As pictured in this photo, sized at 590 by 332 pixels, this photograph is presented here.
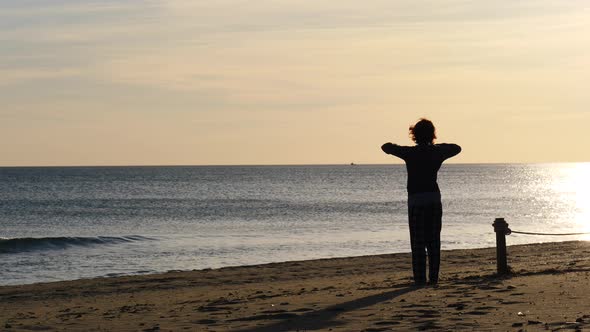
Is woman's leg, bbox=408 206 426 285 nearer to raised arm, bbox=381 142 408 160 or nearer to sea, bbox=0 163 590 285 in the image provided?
raised arm, bbox=381 142 408 160

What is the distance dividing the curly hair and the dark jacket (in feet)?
0.22

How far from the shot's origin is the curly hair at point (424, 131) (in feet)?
36.8

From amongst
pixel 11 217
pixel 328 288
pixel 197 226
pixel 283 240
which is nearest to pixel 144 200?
pixel 11 217

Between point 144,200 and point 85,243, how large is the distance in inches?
1876

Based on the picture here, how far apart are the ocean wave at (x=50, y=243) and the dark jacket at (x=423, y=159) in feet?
69.7

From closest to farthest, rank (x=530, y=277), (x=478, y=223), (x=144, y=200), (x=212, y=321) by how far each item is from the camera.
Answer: (x=212, y=321)
(x=530, y=277)
(x=478, y=223)
(x=144, y=200)

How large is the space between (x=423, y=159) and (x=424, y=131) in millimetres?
314

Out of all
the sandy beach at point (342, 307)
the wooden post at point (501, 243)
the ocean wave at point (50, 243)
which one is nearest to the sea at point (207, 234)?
the ocean wave at point (50, 243)

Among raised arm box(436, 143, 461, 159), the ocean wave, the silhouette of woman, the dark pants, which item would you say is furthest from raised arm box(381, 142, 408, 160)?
the ocean wave

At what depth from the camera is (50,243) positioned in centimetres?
3338

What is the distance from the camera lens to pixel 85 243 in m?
33.9

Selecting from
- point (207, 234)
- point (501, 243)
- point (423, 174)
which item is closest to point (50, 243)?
point (207, 234)

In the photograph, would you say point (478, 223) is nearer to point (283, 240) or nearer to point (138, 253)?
point (283, 240)

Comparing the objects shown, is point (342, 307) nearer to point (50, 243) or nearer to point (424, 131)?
point (424, 131)
